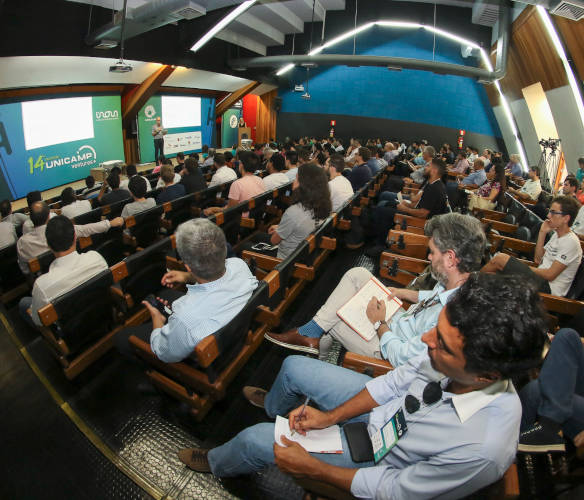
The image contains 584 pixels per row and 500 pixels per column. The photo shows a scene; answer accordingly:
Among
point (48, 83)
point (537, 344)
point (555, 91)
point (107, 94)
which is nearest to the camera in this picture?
point (537, 344)

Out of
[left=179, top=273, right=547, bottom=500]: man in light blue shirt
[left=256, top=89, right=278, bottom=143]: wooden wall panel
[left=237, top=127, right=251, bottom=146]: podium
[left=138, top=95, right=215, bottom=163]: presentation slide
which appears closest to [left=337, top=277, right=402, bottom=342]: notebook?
[left=179, top=273, right=547, bottom=500]: man in light blue shirt

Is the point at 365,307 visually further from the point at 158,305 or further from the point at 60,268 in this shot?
the point at 60,268

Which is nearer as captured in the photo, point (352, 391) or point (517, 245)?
point (352, 391)

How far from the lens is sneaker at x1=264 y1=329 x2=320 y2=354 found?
1980 millimetres

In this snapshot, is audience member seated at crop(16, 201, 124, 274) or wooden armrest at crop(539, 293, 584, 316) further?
audience member seated at crop(16, 201, 124, 274)

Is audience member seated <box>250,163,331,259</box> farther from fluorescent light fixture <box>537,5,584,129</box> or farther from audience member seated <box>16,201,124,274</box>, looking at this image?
fluorescent light fixture <box>537,5,584,129</box>

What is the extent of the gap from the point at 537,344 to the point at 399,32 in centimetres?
1529

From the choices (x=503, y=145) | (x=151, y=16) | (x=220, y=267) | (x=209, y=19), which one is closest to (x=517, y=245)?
(x=220, y=267)

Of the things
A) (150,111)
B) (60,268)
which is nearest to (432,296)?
(60,268)

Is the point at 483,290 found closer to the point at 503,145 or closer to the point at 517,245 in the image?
the point at 517,245

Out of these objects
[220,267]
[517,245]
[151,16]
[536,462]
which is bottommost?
[536,462]

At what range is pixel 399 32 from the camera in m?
12.7

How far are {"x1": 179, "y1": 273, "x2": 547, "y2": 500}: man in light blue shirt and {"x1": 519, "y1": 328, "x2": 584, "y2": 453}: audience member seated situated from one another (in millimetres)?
689

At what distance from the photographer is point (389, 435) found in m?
1.08
